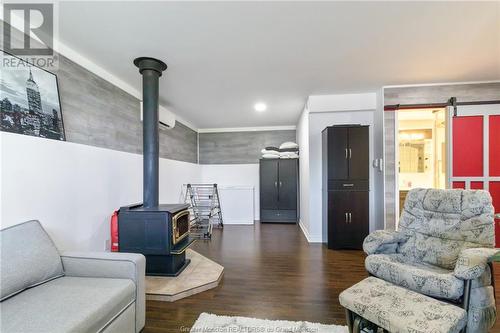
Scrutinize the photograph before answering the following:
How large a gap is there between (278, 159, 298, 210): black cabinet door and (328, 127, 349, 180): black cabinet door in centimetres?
190

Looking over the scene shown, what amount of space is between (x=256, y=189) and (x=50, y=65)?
4673 mm

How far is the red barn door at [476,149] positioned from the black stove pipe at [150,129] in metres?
4.02

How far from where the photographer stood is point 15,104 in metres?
1.85

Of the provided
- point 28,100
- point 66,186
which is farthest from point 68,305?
point 28,100

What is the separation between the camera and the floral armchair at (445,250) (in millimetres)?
1445

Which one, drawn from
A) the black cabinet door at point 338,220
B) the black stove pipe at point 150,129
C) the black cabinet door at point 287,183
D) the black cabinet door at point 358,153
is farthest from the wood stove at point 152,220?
the black cabinet door at point 287,183

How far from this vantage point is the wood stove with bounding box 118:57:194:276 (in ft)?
7.86

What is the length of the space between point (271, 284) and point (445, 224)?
1.69 meters

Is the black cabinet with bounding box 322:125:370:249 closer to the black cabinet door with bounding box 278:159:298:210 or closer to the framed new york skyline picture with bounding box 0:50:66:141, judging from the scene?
the black cabinet door with bounding box 278:159:298:210

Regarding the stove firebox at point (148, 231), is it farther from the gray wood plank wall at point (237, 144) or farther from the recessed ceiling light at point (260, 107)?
the gray wood plank wall at point (237, 144)

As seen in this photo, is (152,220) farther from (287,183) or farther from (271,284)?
(287,183)

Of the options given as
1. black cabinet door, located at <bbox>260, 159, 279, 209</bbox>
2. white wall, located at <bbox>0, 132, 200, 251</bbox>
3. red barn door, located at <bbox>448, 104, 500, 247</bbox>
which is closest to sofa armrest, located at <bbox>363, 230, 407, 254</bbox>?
red barn door, located at <bbox>448, 104, 500, 247</bbox>

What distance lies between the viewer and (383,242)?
6.56 ft

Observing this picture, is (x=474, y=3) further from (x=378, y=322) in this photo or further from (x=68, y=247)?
(x=68, y=247)
